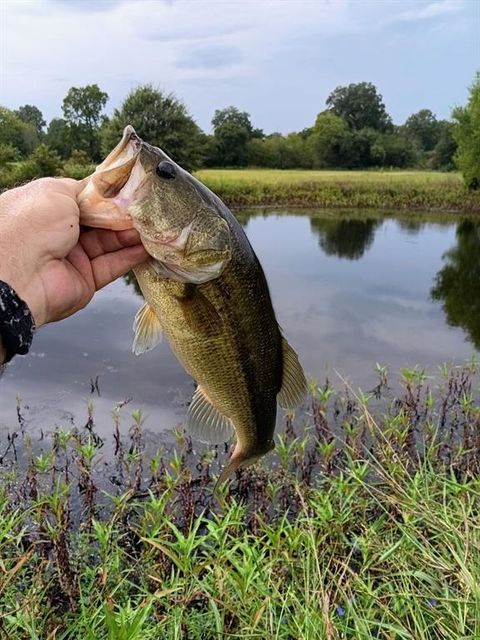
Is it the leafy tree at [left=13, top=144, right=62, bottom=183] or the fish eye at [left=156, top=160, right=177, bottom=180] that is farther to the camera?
Result: the leafy tree at [left=13, top=144, right=62, bottom=183]

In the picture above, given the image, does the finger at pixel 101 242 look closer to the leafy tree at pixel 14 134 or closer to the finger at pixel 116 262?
the finger at pixel 116 262

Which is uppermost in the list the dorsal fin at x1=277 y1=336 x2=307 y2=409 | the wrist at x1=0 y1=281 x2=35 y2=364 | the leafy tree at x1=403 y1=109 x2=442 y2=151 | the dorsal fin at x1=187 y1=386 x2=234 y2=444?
the leafy tree at x1=403 y1=109 x2=442 y2=151

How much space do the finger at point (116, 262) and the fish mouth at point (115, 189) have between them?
0.21 metres

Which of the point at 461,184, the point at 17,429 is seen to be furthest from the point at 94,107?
the point at 17,429

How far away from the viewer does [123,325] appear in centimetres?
1069

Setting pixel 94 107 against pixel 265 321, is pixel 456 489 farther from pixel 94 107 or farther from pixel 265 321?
pixel 94 107

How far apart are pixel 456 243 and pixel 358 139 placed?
4757 centimetres

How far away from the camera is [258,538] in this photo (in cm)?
364

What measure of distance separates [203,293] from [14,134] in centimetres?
5104

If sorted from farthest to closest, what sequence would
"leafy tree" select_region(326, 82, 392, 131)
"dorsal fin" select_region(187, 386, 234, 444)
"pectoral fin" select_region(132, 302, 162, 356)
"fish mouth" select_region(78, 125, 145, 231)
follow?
1. "leafy tree" select_region(326, 82, 392, 131)
2. "dorsal fin" select_region(187, 386, 234, 444)
3. "pectoral fin" select_region(132, 302, 162, 356)
4. "fish mouth" select_region(78, 125, 145, 231)

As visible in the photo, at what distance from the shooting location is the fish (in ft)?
6.07

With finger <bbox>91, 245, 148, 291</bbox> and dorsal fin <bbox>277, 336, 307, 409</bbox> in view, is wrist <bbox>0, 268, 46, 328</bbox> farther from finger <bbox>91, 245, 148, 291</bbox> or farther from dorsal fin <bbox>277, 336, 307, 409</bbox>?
dorsal fin <bbox>277, 336, 307, 409</bbox>

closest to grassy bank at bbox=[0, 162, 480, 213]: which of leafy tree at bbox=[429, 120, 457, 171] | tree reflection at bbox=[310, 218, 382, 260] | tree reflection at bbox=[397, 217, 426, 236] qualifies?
tree reflection at bbox=[397, 217, 426, 236]

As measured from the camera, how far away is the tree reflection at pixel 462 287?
37.9 ft
